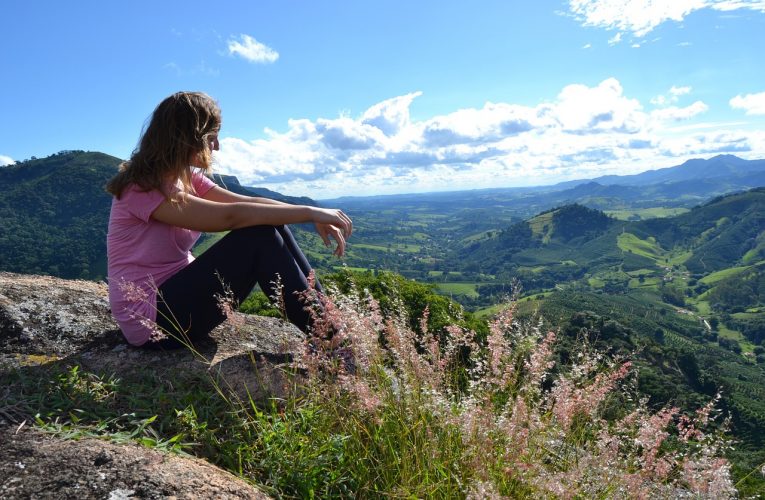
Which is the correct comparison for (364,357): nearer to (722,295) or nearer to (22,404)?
(22,404)

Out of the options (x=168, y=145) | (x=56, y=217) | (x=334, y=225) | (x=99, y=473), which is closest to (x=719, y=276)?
(x=334, y=225)

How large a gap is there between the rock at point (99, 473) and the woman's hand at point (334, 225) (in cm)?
211

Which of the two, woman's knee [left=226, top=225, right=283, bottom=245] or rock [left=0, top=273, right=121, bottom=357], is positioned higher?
woman's knee [left=226, top=225, right=283, bottom=245]

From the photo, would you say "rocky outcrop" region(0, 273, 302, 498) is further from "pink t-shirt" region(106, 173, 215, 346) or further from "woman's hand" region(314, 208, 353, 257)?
"woman's hand" region(314, 208, 353, 257)

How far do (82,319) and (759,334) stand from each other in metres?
177

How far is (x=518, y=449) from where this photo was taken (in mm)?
2393

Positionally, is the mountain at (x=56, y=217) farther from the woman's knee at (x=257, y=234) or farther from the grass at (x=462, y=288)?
the woman's knee at (x=257, y=234)

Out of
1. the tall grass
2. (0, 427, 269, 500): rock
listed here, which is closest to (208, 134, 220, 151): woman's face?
the tall grass

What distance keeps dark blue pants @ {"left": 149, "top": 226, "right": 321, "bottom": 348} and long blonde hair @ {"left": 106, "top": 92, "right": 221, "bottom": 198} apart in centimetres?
67

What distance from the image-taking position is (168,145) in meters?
3.69

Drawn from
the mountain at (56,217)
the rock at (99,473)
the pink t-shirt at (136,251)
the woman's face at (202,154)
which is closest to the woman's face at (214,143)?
the woman's face at (202,154)

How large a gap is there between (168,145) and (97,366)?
1909 mm

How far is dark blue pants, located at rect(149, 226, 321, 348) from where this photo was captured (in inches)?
144

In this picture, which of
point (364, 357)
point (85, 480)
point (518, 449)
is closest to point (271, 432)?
point (364, 357)
